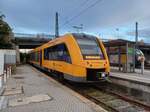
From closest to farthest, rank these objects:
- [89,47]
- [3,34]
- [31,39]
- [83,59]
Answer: [83,59]
[89,47]
[3,34]
[31,39]

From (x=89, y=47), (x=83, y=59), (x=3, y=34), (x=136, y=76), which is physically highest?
(x=3, y=34)

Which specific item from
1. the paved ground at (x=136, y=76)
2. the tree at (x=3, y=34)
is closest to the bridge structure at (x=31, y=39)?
the tree at (x=3, y=34)

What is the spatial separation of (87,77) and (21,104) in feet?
13.1

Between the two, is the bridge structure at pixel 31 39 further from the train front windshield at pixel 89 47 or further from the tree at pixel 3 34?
the train front windshield at pixel 89 47

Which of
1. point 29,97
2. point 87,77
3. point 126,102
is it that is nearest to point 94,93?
point 87,77

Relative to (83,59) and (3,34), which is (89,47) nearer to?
(83,59)

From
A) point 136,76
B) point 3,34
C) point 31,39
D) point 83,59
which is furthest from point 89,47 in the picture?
point 31,39

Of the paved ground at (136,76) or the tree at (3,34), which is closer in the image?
the paved ground at (136,76)

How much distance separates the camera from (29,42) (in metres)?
51.7

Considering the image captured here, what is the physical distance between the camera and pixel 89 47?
38.6 ft

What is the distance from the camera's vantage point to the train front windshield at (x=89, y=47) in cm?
1138

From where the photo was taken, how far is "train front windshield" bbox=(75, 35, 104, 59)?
1138 cm

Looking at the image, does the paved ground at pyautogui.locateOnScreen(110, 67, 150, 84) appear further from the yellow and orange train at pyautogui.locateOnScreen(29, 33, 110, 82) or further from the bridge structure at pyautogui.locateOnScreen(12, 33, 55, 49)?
the bridge structure at pyautogui.locateOnScreen(12, 33, 55, 49)

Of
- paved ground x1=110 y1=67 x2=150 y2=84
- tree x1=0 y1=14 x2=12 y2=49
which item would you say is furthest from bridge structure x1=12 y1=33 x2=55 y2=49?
paved ground x1=110 y1=67 x2=150 y2=84
